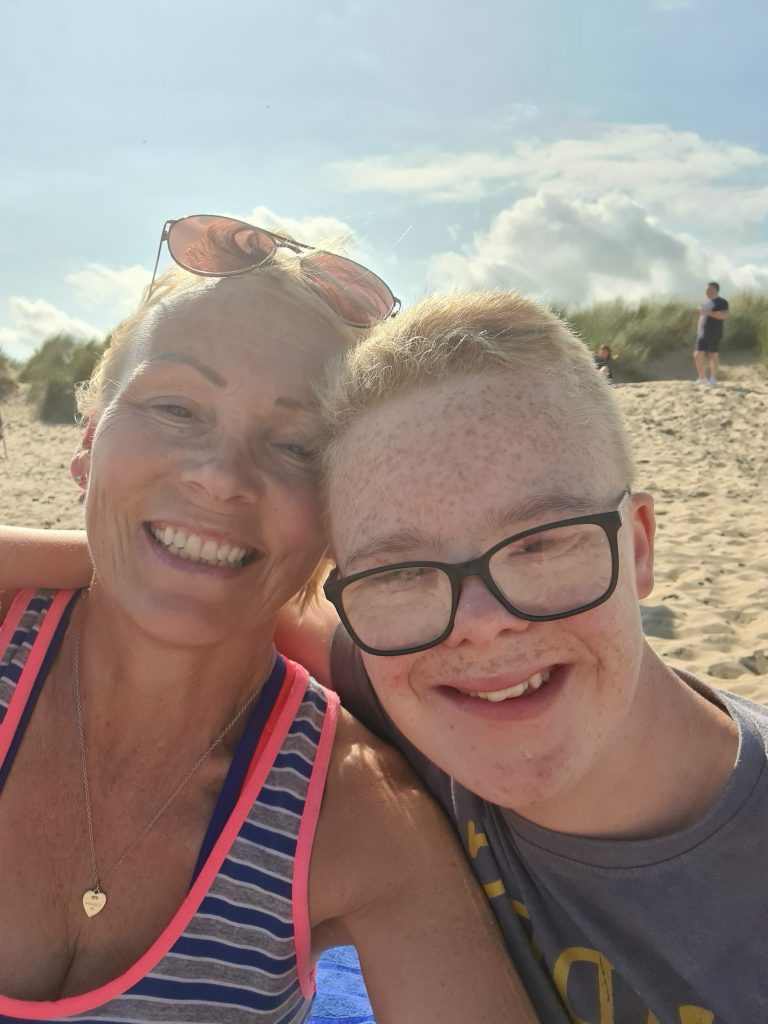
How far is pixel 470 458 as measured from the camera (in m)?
1.52

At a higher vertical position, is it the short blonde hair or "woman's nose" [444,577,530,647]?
the short blonde hair

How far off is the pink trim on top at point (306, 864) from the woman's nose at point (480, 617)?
68 cm

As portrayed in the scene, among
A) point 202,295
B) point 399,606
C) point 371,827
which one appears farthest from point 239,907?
point 202,295

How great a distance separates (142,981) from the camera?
5.59 ft

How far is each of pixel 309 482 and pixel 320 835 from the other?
0.85m

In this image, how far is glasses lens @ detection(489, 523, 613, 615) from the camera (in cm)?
148

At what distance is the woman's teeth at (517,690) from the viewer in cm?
152

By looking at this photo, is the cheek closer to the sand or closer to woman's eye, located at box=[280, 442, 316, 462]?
woman's eye, located at box=[280, 442, 316, 462]

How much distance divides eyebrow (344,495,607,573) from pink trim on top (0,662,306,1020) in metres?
0.70

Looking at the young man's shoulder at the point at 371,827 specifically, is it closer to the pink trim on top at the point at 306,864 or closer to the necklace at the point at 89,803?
the pink trim on top at the point at 306,864

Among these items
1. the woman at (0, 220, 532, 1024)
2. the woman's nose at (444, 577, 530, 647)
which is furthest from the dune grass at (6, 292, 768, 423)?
the woman's nose at (444, 577, 530, 647)

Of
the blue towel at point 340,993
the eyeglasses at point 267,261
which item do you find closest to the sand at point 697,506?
the blue towel at point 340,993

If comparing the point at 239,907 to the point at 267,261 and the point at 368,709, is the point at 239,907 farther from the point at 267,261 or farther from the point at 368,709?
the point at 267,261

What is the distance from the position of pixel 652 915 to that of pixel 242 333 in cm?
156
